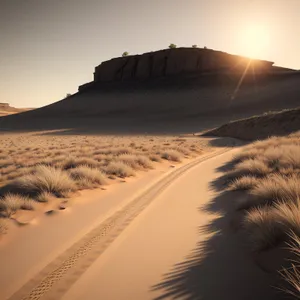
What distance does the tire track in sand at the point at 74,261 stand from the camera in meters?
3.49

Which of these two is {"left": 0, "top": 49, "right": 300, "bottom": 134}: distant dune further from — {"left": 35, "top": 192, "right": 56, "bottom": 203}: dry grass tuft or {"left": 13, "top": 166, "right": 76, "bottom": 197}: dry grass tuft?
{"left": 35, "top": 192, "right": 56, "bottom": 203}: dry grass tuft

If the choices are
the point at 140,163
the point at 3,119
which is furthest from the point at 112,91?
the point at 140,163

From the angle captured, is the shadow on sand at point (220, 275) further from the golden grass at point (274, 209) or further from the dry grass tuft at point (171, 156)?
the dry grass tuft at point (171, 156)

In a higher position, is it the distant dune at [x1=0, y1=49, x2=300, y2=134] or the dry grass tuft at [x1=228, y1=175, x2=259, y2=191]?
the distant dune at [x1=0, y1=49, x2=300, y2=134]

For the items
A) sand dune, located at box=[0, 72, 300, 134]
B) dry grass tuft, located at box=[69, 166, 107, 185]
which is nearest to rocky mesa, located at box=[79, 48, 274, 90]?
sand dune, located at box=[0, 72, 300, 134]

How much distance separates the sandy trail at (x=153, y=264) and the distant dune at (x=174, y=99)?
164ft

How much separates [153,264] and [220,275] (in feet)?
3.34

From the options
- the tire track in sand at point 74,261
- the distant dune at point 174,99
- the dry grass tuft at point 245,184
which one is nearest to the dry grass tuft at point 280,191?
the dry grass tuft at point 245,184

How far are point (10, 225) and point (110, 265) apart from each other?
252cm

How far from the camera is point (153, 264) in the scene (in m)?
4.21

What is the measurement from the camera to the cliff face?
310ft

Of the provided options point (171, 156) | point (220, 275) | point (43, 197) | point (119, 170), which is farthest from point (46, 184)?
point (171, 156)

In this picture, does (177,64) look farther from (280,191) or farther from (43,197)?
(280,191)

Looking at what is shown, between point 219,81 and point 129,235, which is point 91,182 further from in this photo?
point 219,81
